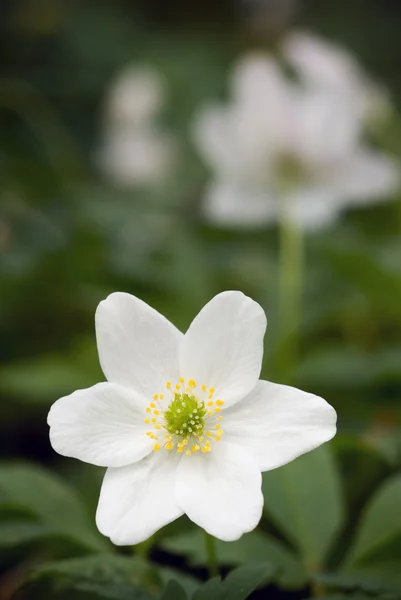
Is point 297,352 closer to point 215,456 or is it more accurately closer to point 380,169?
point 380,169

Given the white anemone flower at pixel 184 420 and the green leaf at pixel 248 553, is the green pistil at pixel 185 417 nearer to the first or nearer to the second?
the white anemone flower at pixel 184 420

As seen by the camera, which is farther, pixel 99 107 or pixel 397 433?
pixel 99 107

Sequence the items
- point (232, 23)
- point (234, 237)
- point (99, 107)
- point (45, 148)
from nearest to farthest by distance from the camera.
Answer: point (234, 237), point (45, 148), point (99, 107), point (232, 23)

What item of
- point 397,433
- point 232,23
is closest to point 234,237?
point 397,433

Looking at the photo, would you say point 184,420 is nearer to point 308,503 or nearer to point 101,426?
point 101,426

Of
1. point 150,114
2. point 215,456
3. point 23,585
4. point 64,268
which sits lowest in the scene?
point 23,585

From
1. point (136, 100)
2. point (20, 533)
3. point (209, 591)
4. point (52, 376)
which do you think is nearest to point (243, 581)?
point (209, 591)

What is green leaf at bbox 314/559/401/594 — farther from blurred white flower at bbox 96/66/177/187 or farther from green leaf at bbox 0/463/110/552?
blurred white flower at bbox 96/66/177/187

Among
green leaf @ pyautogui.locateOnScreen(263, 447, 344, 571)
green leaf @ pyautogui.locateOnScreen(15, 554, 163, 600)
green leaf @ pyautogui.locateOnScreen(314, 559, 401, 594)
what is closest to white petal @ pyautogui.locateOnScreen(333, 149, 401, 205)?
green leaf @ pyautogui.locateOnScreen(263, 447, 344, 571)
